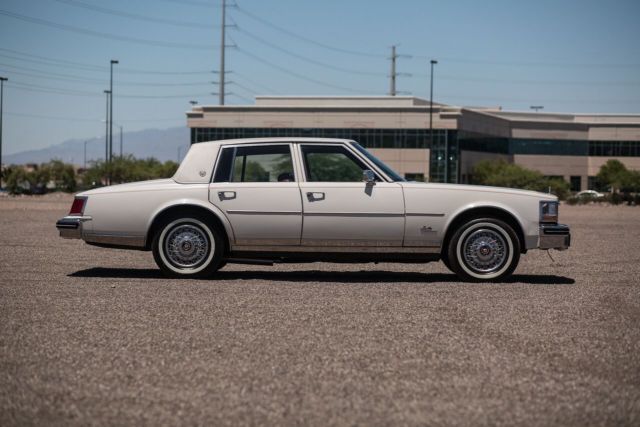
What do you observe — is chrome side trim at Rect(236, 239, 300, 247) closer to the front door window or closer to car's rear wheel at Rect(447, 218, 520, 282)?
the front door window

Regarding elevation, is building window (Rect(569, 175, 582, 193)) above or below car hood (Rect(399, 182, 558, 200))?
above

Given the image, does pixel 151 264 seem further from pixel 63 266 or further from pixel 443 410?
pixel 443 410

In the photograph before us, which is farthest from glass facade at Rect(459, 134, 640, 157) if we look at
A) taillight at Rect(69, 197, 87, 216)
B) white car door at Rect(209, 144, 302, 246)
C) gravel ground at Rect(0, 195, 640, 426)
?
gravel ground at Rect(0, 195, 640, 426)

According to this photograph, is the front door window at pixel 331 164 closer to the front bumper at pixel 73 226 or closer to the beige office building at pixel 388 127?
the front bumper at pixel 73 226

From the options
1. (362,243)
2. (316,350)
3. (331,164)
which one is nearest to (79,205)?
(331,164)

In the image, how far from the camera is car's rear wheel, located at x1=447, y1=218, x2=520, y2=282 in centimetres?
945

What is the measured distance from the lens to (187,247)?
31.6 feet

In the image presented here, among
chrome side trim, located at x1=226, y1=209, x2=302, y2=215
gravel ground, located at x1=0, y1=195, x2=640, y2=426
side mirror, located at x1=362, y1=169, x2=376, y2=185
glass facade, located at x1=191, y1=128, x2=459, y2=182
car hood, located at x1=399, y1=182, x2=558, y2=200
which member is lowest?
gravel ground, located at x1=0, y1=195, x2=640, y2=426

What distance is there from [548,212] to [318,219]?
8.59ft

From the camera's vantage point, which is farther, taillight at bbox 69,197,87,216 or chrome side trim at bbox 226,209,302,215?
taillight at bbox 69,197,87,216

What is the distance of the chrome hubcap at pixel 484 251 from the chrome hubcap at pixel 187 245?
298cm

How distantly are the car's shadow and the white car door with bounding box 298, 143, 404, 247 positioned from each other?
52 cm

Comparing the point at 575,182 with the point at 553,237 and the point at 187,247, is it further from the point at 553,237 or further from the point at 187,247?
the point at 187,247

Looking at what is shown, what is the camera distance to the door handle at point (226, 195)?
9.62 metres
